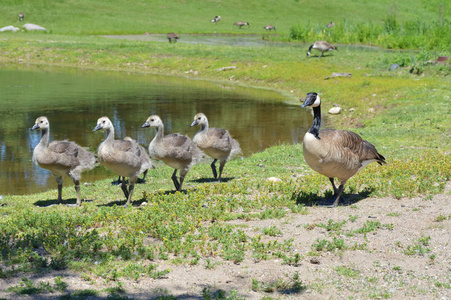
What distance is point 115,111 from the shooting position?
28.4 m

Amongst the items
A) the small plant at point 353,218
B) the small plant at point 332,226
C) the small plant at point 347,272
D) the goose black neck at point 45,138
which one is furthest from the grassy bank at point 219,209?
the goose black neck at point 45,138

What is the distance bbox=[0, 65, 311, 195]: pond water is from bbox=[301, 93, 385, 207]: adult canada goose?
846 cm

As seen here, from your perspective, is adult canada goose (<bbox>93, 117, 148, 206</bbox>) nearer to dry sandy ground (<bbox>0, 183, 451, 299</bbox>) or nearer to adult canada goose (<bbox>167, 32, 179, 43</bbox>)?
dry sandy ground (<bbox>0, 183, 451, 299</bbox>)

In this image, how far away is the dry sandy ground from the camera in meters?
7.75

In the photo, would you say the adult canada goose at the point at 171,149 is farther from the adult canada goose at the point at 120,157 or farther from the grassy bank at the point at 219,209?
the grassy bank at the point at 219,209

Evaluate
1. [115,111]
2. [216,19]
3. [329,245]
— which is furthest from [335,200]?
[216,19]

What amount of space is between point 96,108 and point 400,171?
1978 centimetres

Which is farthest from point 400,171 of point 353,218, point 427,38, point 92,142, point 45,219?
point 427,38

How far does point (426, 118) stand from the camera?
22.1 metres

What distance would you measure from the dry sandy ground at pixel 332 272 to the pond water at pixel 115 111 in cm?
886

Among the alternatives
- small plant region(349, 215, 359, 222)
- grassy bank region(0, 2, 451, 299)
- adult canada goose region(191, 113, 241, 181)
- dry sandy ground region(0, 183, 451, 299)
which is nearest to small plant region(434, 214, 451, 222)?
dry sandy ground region(0, 183, 451, 299)

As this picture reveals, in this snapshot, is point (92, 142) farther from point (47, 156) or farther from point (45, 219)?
point (45, 219)

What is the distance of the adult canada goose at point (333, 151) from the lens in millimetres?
10961

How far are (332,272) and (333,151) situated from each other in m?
3.27
